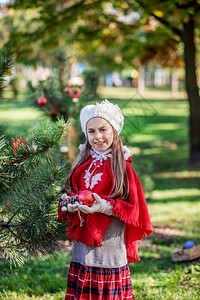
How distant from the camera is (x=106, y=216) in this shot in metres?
2.30

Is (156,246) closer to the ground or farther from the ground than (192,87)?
closer to the ground

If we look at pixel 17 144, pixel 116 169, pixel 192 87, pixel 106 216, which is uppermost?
pixel 192 87

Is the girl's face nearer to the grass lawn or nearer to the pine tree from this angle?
the pine tree

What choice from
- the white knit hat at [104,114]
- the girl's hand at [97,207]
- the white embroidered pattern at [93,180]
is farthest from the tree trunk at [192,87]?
the girl's hand at [97,207]

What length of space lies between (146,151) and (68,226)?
30.5ft

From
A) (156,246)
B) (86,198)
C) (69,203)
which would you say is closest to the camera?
(86,198)

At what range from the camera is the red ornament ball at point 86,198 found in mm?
2123

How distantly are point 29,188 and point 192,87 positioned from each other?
2301 millimetres

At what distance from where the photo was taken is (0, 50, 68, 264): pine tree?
215 cm

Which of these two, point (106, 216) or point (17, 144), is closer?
point (17, 144)

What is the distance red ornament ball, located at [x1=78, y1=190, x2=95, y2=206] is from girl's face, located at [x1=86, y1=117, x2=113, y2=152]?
0.35 meters

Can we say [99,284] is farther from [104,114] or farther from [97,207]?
[104,114]

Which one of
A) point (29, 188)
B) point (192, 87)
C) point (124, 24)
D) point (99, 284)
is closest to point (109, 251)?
point (99, 284)

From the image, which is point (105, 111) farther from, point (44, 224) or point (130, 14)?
point (130, 14)
